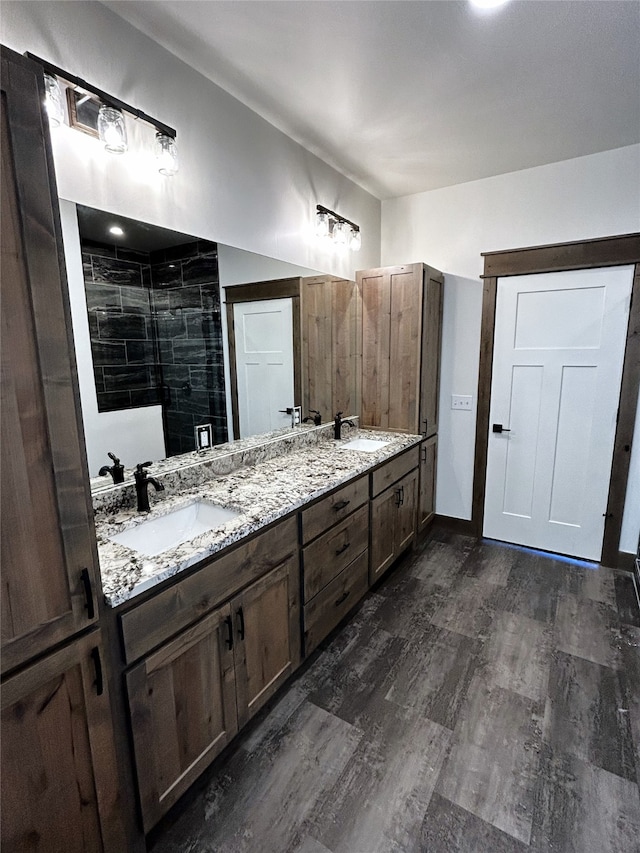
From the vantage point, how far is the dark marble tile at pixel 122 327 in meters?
1.63

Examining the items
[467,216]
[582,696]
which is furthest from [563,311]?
[582,696]

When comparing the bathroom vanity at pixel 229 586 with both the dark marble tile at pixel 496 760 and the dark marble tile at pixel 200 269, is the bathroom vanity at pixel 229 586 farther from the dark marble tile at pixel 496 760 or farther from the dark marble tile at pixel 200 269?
the dark marble tile at pixel 200 269

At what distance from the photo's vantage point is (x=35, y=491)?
89 centimetres

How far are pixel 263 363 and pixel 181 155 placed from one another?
3.46 feet

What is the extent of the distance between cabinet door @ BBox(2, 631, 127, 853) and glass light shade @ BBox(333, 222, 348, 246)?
2630 mm

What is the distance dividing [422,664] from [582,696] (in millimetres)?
698

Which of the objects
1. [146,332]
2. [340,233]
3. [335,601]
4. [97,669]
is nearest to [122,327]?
[146,332]

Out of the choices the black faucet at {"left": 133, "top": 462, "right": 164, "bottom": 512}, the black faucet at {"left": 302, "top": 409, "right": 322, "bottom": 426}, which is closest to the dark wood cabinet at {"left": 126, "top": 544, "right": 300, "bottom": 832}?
the black faucet at {"left": 133, "top": 462, "right": 164, "bottom": 512}

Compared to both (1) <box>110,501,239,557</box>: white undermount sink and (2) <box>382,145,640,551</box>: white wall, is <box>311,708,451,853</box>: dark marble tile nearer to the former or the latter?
(1) <box>110,501,239,557</box>: white undermount sink

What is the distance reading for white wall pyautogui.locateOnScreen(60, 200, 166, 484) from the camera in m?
1.48

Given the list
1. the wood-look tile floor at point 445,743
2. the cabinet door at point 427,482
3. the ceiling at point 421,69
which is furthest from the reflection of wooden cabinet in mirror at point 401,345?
the wood-look tile floor at point 445,743

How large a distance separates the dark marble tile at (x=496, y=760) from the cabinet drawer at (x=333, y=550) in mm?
805

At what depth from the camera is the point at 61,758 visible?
3.26ft

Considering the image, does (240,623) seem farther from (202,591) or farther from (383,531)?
(383,531)
